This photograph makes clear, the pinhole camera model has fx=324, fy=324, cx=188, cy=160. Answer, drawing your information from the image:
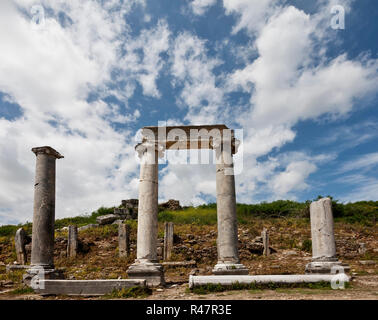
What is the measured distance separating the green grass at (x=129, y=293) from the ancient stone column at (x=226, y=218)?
8.18 ft

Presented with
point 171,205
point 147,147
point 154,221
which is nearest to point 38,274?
point 154,221

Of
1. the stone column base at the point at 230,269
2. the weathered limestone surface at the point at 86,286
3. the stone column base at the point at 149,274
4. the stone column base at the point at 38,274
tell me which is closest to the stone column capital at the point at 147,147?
the stone column base at the point at 149,274

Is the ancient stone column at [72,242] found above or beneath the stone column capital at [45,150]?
beneath

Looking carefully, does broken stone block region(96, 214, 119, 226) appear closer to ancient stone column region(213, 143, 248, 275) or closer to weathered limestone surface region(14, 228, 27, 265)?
weathered limestone surface region(14, 228, 27, 265)

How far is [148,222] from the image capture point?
1077 centimetres

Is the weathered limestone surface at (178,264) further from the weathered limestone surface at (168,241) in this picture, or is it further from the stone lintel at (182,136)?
the stone lintel at (182,136)

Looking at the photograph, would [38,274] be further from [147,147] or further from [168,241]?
[168,241]

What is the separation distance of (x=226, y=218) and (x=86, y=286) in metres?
4.75

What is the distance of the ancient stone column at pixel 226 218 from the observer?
1027cm

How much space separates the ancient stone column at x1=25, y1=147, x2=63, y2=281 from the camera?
11.0 m

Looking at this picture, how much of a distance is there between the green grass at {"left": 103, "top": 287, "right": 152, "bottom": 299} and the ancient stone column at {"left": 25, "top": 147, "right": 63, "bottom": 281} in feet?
10.8
